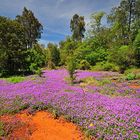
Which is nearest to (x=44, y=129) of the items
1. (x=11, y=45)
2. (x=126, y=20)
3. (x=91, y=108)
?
(x=91, y=108)

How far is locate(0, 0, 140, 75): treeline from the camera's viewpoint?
32.7 meters

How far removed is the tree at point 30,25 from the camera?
59.9 m

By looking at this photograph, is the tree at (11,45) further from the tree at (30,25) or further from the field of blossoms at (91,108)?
the tree at (30,25)

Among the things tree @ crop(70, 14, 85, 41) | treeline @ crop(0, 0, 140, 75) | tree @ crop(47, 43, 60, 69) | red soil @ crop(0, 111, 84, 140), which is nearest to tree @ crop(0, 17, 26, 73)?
treeline @ crop(0, 0, 140, 75)

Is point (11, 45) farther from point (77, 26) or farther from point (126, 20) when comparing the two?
point (77, 26)

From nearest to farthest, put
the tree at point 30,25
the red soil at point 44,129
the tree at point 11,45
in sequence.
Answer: the red soil at point 44,129 → the tree at point 11,45 → the tree at point 30,25

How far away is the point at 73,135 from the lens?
898 cm

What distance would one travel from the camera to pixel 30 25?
202 feet

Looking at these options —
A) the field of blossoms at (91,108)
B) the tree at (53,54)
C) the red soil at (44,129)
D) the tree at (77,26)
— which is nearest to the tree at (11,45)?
the tree at (53,54)

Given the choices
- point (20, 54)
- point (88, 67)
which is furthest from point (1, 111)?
point (88, 67)

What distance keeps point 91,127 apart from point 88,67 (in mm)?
31706

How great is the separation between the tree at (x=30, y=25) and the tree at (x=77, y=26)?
10928 mm

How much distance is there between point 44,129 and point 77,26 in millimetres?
62480

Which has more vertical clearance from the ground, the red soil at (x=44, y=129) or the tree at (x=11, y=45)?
the tree at (x=11, y=45)
